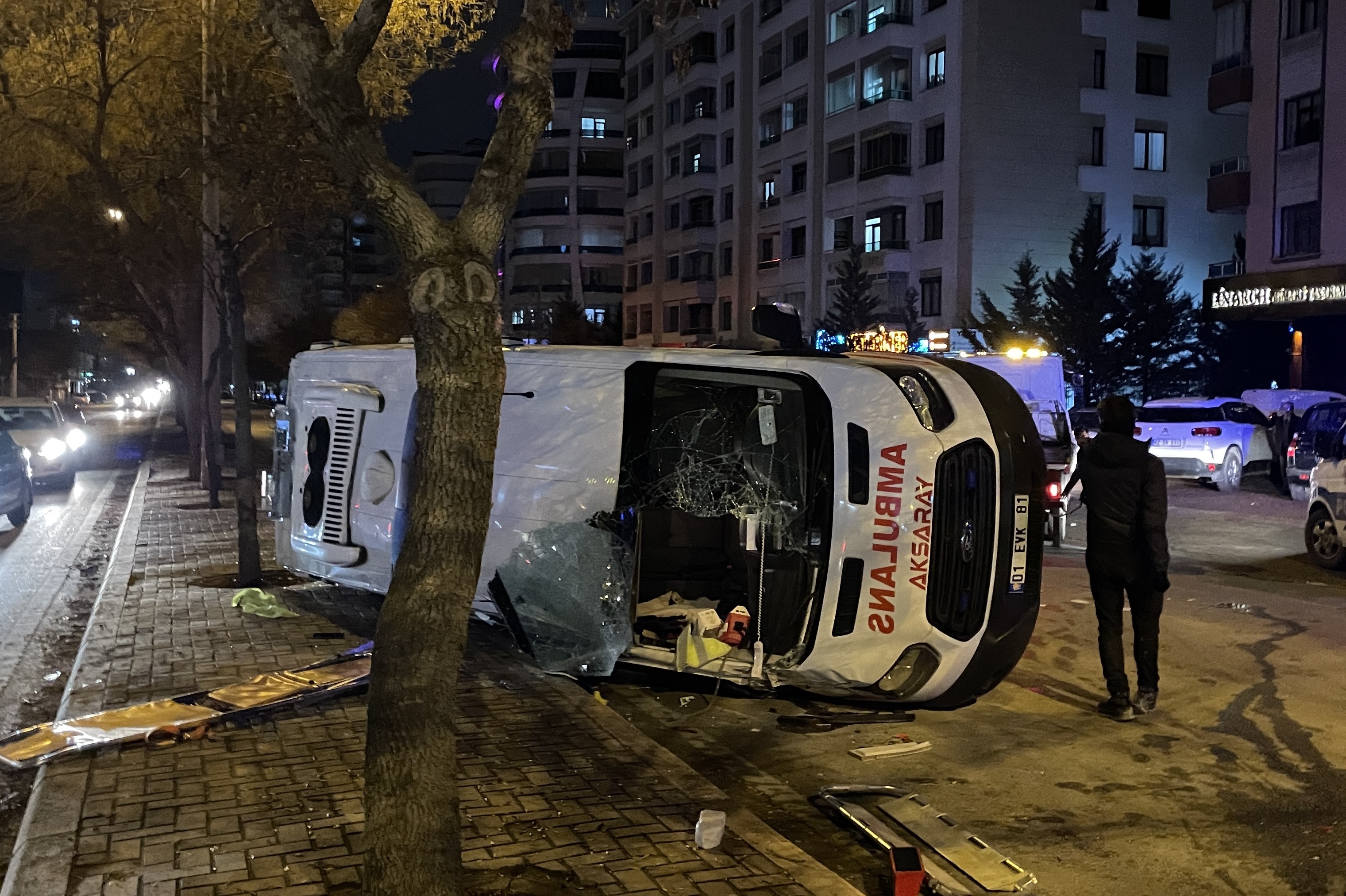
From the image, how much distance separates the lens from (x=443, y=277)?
407 centimetres

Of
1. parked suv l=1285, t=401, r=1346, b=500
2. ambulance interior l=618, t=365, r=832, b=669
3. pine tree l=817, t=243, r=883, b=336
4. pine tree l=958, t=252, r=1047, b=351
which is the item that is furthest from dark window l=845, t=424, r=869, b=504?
pine tree l=817, t=243, r=883, b=336

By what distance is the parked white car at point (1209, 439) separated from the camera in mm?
21516

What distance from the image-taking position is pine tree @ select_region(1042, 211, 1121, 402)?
37.0 meters

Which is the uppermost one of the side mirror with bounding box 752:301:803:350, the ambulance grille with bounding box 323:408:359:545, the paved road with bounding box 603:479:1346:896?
the side mirror with bounding box 752:301:803:350

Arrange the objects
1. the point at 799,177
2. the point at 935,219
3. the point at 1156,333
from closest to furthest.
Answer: the point at 1156,333
the point at 935,219
the point at 799,177

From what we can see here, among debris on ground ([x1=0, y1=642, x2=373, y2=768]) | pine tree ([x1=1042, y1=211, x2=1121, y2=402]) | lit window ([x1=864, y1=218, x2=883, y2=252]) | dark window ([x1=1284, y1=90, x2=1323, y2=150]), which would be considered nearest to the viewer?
debris on ground ([x1=0, y1=642, x2=373, y2=768])

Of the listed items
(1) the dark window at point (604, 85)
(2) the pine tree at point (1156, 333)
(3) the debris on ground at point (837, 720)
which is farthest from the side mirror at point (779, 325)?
(1) the dark window at point (604, 85)

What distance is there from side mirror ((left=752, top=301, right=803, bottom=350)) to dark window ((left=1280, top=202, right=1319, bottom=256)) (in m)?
25.0

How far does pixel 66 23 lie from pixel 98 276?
17.1 m

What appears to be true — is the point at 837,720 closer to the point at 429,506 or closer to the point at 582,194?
the point at 429,506

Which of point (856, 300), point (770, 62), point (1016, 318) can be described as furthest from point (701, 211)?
point (1016, 318)

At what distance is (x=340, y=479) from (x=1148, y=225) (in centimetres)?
3860

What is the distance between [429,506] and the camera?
4004mm

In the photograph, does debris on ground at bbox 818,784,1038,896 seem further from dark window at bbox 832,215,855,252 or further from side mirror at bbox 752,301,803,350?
dark window at bbox 832,215,855,252
